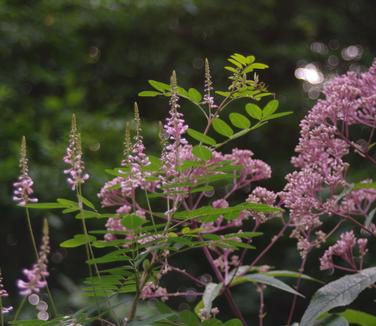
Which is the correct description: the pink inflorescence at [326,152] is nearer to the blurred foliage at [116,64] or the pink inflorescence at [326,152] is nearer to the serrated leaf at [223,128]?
the serrated leaf at [223,128]

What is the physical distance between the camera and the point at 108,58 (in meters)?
7.11

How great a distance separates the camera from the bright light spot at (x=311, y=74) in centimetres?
759

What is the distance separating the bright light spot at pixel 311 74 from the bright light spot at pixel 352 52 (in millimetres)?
340

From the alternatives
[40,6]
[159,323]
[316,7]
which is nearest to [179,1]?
[40,6]

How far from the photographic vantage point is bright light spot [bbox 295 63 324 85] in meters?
7.59

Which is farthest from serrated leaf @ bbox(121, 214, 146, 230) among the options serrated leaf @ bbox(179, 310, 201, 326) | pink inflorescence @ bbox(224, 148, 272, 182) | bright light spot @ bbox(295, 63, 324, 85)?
bright light spot @ bbox(295, 63, 324, 85)

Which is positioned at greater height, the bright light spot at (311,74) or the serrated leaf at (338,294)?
the serrated leaf at (338,294)

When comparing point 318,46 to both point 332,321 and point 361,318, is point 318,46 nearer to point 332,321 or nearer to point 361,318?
point 361,318

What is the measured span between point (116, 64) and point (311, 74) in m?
2.08

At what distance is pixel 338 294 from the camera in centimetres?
124

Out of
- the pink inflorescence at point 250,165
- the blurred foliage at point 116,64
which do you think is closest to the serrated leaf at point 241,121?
the pink inflorescence at point 250,165

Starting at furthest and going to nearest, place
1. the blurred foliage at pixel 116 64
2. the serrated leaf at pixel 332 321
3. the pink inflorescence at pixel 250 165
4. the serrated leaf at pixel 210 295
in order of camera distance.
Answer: the blurred foliage at pixel 116 64 → the pink inflorescence at pixel 250 165 → the serrated leaf at pixel 210 295 → the serrated leaf at pixel 332 321

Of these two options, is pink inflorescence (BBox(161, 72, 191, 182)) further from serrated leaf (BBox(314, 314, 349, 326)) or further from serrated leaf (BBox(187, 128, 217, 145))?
serrated leaf (BBox(314, 314, 349, 326))

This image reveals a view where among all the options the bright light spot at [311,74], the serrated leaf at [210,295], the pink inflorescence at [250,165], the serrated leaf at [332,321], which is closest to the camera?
the serrated leaf at [332,321]
